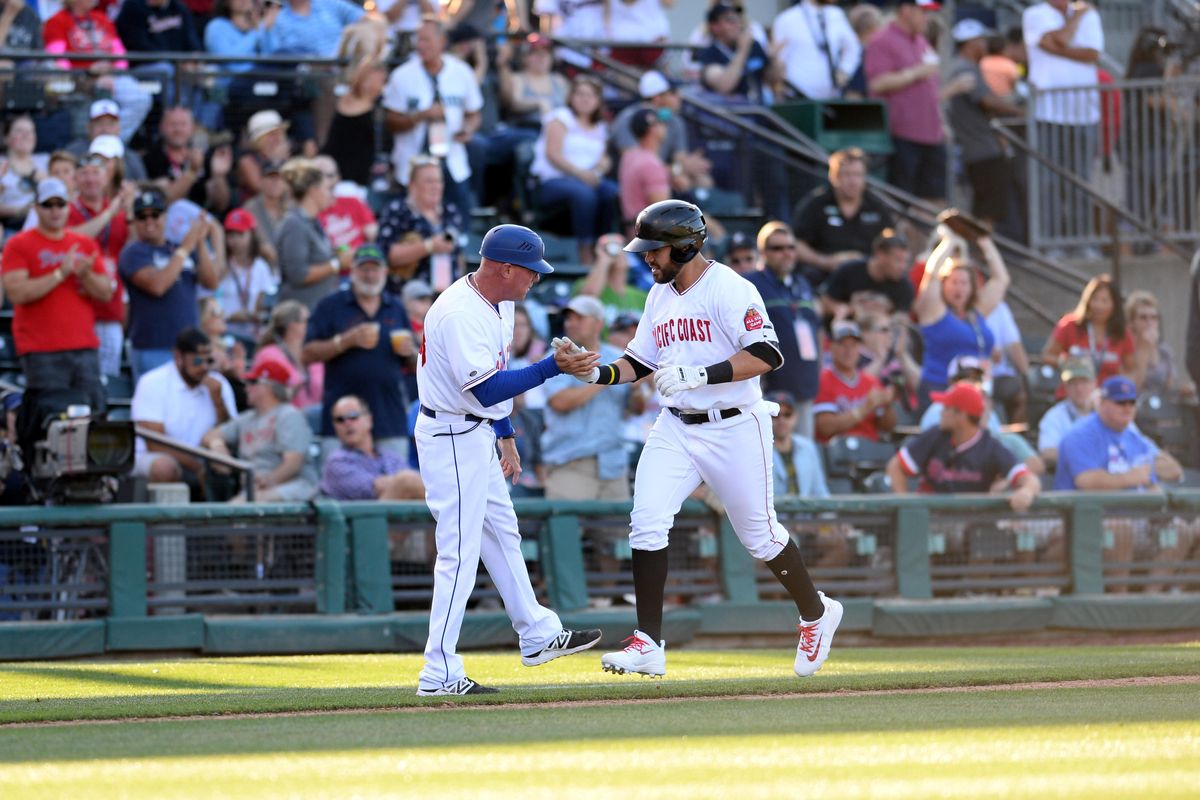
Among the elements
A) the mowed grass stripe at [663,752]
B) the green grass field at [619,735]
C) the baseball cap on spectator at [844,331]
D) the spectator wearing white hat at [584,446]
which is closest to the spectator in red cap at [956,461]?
the baseball cap on spectator at [844,331]

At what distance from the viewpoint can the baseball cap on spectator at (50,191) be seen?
13172 mm

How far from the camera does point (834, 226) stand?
18.0 m

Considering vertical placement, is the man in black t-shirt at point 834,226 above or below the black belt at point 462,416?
above

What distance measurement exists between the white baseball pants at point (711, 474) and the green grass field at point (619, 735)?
74 cm

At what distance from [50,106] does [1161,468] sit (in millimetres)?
9552

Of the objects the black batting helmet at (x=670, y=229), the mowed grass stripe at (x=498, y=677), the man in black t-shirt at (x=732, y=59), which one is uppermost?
the man in black t-shirt at (x=732, y=59)

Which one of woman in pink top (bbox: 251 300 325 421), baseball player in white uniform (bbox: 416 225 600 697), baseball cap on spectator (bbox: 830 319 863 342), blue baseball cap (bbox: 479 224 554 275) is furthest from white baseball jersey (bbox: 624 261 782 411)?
baseball cap on spectator (bbox: 830 319 863 342)

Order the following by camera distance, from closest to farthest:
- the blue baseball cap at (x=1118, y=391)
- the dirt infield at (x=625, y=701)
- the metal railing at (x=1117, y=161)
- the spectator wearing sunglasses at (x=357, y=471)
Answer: the dirt infield at (x=625, y=701) < the spectator wearing sunglasses at (x=357, y=471) < the blue baseball cap at (x=1118, y=391) < the metal railing at (x=1117, y=161)

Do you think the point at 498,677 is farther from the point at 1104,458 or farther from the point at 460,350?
the point at 1104,458

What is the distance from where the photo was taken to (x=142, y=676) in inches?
410

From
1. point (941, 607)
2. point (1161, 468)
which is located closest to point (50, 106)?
point (941, 607)

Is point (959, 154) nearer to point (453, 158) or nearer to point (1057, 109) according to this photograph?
point (1057, 109)

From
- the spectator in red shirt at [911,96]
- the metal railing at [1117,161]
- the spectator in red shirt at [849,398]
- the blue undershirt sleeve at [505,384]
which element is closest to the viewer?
the blue undershirt sleeve at [505,384]

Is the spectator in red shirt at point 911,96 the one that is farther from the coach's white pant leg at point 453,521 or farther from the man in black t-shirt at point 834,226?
the coach's white pant leg at point 453,521
